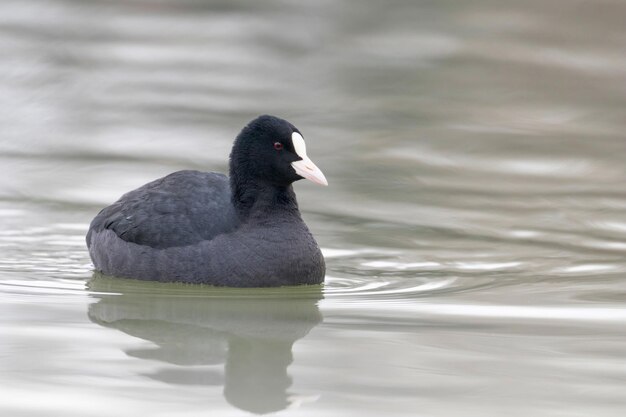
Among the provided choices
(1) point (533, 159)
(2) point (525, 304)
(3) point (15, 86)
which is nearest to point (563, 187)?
(1) point (533, 159)

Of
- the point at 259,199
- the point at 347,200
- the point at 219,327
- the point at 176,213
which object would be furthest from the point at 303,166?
the point at 347,200

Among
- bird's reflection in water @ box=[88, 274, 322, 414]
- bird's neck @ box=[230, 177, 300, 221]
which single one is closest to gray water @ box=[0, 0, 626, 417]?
bird's reflection in water @ box=[88, 274, 322, 414]

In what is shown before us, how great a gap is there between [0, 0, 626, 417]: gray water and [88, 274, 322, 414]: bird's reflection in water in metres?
0.02

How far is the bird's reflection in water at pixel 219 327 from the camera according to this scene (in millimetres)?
5820

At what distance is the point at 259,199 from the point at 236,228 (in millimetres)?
226

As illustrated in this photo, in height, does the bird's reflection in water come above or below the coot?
below

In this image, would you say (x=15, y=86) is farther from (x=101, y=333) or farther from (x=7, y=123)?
(x=101, y=333)

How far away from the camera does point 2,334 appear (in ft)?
21.6

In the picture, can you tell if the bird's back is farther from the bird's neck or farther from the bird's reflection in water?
the bird's reflection in water

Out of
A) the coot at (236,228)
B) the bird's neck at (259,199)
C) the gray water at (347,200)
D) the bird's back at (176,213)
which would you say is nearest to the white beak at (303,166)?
the coot at (236,228)

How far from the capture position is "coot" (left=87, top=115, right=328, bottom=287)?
793 centimetres

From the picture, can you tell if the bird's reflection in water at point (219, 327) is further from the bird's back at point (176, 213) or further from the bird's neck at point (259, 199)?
the bird's neck at point (259, 199)

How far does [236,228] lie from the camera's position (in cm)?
811

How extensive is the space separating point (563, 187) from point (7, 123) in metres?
5.07
